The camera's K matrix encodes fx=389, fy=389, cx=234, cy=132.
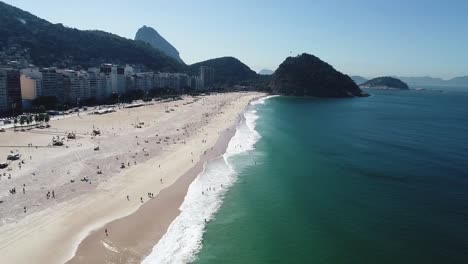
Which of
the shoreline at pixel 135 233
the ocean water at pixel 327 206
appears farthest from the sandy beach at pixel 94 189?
the ocean water at pixel 327 206

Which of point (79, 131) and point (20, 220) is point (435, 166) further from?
point (79, 131)

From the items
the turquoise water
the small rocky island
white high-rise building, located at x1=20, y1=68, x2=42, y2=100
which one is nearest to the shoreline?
the turquoise water

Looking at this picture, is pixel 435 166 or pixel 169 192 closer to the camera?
pixel 169 192

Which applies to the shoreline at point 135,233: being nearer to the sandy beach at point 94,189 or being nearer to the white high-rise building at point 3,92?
the sandy beach at point 94,189

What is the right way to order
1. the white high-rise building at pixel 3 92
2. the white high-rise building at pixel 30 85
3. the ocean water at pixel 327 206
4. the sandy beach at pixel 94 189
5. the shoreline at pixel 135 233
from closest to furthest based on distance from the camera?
1. the shoreline at pixel 135 233
2. the sandy beach at pixel 94 189
3. the ocean water at pixel 327 206
4. the white high-rise building at pixel 3 92
5. the white high-rise building at pixel 30 85

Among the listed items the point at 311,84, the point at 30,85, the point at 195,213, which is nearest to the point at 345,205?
the point at 195,213

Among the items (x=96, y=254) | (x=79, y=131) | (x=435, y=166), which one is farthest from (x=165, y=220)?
(x=79, y=131)

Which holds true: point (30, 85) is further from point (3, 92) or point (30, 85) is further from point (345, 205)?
point (345, 205)
